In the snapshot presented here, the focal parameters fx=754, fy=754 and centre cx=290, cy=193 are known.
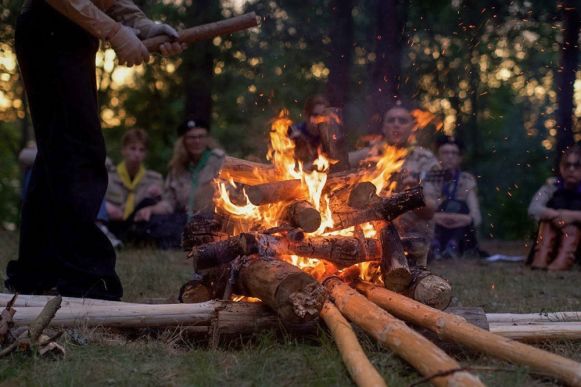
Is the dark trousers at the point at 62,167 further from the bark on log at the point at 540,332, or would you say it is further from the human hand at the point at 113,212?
the human hand at the point at 113,212

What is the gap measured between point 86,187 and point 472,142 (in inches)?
628

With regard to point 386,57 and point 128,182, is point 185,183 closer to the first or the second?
point 128,182

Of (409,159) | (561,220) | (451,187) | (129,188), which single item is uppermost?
(409,159)

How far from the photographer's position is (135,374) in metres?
3.12

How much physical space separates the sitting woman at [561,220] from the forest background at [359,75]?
2083mm

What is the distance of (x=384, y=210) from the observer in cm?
429

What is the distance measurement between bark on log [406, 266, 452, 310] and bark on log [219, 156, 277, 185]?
1.31 meters

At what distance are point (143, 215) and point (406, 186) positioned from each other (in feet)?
11.6

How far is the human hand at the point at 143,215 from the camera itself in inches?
368

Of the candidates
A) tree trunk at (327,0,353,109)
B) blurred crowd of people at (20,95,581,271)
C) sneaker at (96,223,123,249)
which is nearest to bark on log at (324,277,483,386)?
blurred crowd of people at (20,95,581,271)

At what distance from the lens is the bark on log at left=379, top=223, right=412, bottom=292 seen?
4.00 m

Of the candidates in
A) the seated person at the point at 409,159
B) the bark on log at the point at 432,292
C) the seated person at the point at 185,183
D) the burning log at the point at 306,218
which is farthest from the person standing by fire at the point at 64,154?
the seated person at the point at 185,183

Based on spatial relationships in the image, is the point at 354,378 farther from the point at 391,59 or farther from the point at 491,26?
the point at 491,26

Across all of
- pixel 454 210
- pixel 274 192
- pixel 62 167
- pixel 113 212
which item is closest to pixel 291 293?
pixel 274 192
